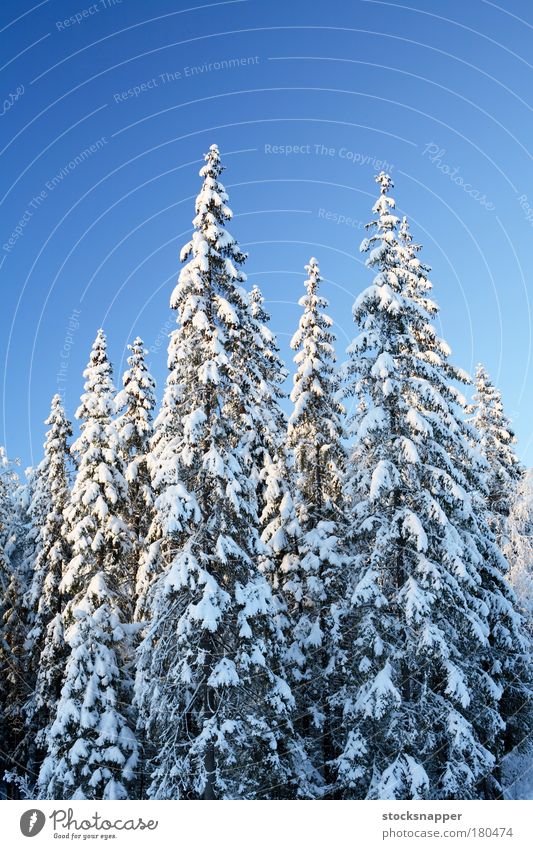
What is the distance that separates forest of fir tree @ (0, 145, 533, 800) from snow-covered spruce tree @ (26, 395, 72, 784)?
35cm

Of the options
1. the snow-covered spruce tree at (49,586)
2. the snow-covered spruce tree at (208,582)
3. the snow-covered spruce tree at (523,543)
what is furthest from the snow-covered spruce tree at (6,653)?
the snow-covered spruce tree at (523,543)

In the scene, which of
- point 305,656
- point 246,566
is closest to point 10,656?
point 305,656

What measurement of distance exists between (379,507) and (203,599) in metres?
5.84

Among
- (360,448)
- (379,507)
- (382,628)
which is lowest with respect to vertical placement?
(382,628)

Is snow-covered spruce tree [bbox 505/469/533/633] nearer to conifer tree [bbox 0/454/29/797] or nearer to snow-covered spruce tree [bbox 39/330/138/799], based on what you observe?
snow-covered spruce tree [bbox 39/330/138/799]

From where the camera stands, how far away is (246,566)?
1691cm

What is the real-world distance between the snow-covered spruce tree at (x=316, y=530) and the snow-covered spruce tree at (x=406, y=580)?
1.98 meters

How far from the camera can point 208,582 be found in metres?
15.8

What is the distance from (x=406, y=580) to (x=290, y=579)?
19.0 ft

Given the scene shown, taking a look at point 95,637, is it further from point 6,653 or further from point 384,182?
point 384,182

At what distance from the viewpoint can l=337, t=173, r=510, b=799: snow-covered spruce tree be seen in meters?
16.4

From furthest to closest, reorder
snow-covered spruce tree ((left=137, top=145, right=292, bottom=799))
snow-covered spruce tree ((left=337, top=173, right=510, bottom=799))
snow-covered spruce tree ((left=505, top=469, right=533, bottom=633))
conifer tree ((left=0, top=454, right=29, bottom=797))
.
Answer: conifer tree ((left=0, top=454, right=29, bottom=797)), snow-covered spruce tree ((left=505, top=469, right=533, bottom=633)), snow-covered spruce tree ((left=337, top=173, right=510, bottom=799)), snow-covered spruce tree ((left=137, top=145, right=292, bottom=799))
